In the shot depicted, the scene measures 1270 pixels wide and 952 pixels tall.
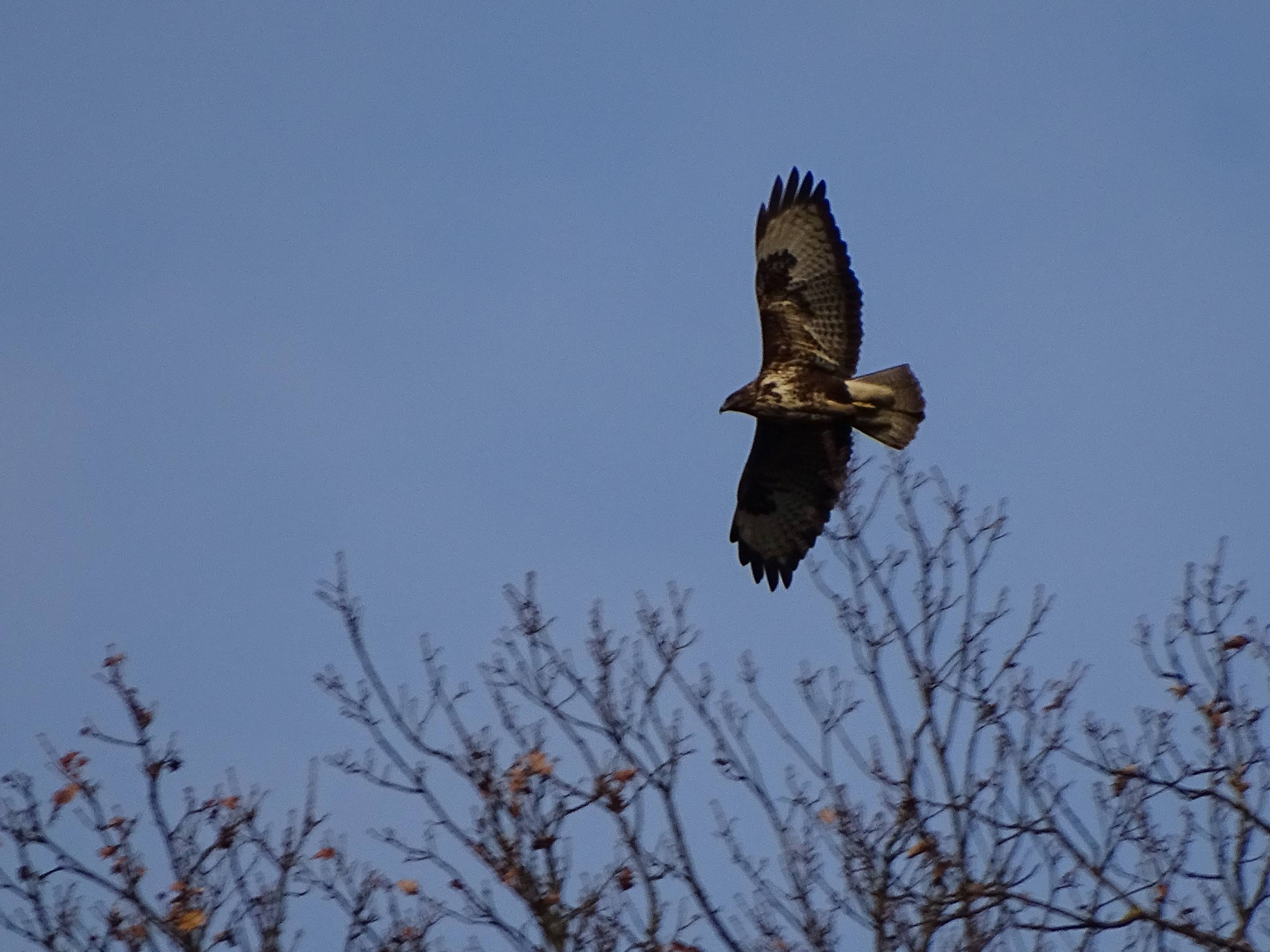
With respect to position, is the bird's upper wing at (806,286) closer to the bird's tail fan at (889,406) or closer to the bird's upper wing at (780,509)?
the bird's tail fan at (889,406)

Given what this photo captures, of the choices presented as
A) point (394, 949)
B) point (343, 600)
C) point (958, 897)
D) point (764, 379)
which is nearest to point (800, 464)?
point (764, 379)

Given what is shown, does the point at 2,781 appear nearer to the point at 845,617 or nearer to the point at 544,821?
the point at 544,821

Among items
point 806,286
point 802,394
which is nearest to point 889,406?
point 802,394

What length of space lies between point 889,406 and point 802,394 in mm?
535

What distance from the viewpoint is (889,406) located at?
1013 centimetres

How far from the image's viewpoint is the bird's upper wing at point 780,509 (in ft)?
36.1

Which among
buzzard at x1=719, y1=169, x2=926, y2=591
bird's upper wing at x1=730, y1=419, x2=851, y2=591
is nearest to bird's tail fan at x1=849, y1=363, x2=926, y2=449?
buzzard at x1=719, y1=169, x2=926, y2=591

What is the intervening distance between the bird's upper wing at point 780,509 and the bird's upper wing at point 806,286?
798mm

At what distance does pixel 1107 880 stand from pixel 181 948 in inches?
130

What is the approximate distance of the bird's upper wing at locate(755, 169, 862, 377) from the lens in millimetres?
10430

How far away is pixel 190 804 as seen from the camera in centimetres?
682

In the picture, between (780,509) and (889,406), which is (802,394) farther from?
(780,509)

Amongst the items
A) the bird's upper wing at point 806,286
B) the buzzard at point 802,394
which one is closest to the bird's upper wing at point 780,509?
the buzzard at point 802,394

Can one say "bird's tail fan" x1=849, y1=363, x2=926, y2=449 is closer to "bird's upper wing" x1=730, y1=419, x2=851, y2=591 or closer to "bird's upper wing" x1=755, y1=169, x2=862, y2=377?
"bird's upper wing" x1=755, y1=169, x2=862, y2=377
